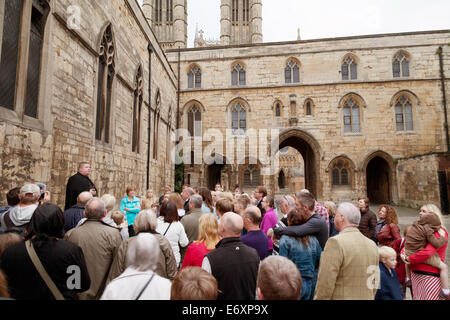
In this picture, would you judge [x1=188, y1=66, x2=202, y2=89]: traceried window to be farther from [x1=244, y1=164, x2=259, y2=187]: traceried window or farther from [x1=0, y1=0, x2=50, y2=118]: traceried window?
[x1=0, y1=0, x2=50, y2=118]: traceried window

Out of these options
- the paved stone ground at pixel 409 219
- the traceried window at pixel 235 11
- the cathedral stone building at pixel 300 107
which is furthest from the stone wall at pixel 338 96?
the traceried window at pixel 235 11

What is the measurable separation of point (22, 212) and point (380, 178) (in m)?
21.1

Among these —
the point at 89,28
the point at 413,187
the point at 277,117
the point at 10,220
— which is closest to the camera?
the point at 10,220

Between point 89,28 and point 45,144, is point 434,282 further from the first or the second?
point 89,28

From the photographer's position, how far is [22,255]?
189 cm

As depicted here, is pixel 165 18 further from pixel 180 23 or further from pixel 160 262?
pixel 160 262

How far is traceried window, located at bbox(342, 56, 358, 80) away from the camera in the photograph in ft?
57.8

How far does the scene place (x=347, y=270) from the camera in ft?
6.97

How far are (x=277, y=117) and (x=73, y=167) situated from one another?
14.4m

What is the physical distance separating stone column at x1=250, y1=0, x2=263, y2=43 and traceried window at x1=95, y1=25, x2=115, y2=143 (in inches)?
1165

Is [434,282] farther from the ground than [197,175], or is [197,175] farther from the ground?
[197,175]

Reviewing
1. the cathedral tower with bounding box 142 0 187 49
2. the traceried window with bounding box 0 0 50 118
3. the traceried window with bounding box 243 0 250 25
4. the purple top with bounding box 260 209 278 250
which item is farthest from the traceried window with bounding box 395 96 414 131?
the traceried window with bounding box 243 0 250 25

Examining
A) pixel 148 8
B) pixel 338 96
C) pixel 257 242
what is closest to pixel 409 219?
pixel 338 96

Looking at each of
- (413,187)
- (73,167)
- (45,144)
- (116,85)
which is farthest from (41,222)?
(413,187)
